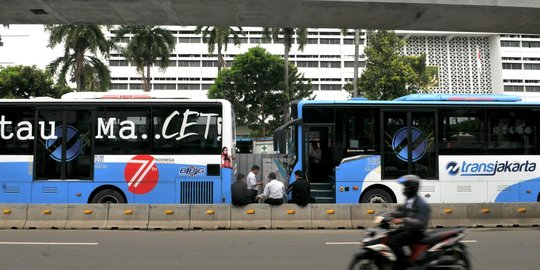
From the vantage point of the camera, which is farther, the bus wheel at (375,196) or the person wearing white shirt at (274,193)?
the bus wheel at (375,196)

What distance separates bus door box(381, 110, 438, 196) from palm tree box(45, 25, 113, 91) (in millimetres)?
29170

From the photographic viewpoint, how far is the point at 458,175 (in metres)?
12.9

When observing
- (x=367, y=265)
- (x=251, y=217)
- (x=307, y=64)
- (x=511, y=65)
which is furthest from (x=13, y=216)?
(x=511, y=65)

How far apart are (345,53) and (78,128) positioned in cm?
7221

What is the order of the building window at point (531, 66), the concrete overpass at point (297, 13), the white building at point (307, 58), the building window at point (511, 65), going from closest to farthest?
the concrete overpass at point (297, 13), the white building at point (307, 58), the building window at point (511, 65), the building window at point (531, 66)

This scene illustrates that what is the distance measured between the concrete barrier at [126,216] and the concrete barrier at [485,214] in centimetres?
861

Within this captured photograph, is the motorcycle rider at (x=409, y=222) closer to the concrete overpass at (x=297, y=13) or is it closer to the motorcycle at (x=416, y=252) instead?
the motorcycle at (x=416, y=252)

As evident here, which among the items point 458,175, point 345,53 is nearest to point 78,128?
point 458,175

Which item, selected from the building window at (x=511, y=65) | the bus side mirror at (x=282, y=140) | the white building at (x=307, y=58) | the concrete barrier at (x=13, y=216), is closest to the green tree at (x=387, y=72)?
the bus side mirror at (x=282, y=140)

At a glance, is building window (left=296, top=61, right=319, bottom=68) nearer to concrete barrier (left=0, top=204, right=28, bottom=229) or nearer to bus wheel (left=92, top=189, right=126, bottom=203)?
bus wheel (left=92, top=189, right=126, bottom=203)

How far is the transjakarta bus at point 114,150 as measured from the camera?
491 inches

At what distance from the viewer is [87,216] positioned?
11922 millimetres

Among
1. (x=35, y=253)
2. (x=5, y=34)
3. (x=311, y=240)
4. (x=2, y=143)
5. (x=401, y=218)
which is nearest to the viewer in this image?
(x=401, y=218)

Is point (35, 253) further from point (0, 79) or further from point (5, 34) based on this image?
point (5, 34)
